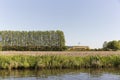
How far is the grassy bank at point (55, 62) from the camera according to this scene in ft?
89.6

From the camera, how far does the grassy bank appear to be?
27297 millimetres

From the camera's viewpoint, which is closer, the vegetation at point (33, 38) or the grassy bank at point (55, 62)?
the grassy bank at point (55, 62)

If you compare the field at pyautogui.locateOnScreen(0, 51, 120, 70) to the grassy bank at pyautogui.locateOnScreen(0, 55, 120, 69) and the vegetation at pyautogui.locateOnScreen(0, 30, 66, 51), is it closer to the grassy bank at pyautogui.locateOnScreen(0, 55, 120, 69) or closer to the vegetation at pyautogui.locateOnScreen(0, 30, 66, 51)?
the grassy bank at pyautogui.locateOnScreen(0, 55, 120, 69)

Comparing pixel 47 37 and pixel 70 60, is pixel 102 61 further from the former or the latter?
pixel 47 37

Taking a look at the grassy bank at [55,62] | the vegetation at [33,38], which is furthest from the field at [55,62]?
the vegetation at [33,38]

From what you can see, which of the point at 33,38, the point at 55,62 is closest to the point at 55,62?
the point at 55,62

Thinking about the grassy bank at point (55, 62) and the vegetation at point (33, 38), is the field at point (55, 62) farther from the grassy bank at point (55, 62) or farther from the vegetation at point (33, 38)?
the vegetation at point (33, 38)

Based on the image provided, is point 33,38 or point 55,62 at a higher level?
point 33,38

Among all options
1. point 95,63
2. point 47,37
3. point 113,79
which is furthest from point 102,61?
point 47,37

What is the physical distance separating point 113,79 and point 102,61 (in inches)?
330

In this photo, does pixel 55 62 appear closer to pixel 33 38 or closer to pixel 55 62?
pixel 55 62

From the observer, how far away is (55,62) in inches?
1118

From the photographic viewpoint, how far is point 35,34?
68062 mm

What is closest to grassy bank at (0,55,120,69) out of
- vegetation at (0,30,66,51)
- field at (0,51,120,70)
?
field at (0,51,120,70)
